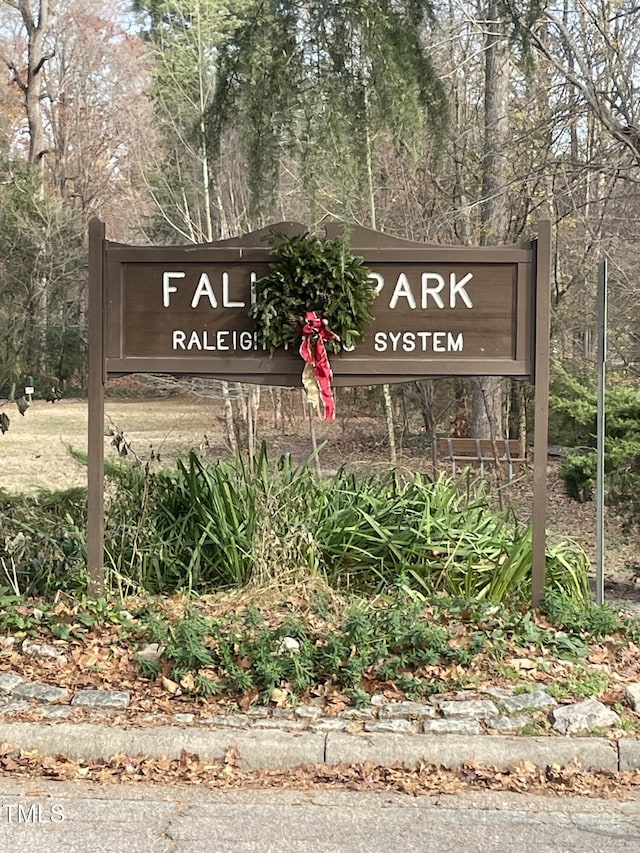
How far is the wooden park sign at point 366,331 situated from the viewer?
17.9 feet

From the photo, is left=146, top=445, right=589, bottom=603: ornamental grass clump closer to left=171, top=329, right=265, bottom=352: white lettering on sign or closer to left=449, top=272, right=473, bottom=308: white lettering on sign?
left=171, top=329, right=265, bottom=352: white lettering on sign

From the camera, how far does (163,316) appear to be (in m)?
5.57

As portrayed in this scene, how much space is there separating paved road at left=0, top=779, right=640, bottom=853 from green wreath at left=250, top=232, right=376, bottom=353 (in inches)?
105

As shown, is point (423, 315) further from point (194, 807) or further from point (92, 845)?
point (92, 845)

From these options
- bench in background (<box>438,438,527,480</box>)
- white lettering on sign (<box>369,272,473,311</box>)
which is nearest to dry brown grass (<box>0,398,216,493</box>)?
bench in background (<box>438,438,527,480</box>)

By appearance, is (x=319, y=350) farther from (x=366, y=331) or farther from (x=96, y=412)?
(x=96, y=412)

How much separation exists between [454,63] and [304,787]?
439 inches

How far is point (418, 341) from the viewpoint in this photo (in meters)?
5.50

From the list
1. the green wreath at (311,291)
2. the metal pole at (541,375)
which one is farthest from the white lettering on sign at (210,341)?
the metal pole at (541,375)

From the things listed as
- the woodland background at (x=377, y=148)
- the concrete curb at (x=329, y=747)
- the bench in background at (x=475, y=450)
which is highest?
the woodland background at (x=377, y=148)

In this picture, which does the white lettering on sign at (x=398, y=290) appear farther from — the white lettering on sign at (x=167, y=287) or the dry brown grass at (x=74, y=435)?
the dry brown grass at (x=74, y=435)

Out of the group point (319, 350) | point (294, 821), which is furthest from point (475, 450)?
point (294, 821)

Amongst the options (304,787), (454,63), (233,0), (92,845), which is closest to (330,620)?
(304,787)

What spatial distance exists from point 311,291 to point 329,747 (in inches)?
104
